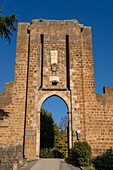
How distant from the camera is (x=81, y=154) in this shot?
11.9 m

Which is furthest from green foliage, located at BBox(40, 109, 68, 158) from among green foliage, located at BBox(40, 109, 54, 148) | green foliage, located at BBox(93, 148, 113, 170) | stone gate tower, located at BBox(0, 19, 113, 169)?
green foliage, located at BBox(93, 148, 113, 170)

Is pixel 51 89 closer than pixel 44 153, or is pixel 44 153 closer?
pixel 51 89

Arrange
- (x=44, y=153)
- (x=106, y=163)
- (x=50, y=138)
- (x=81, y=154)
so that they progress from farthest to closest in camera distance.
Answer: (x=44, y=153) → (x=50, y=138) → (x=81, y=154) → (x=106, y=163)

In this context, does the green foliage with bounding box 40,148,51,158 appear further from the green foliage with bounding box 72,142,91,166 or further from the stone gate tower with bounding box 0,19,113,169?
the green foliage with bounding box 72,142,91,166

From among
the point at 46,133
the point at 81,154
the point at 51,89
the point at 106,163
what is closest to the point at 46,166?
the point at 81,154

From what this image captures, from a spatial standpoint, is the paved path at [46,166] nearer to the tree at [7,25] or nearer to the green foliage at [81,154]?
the green foliage at [81,154]

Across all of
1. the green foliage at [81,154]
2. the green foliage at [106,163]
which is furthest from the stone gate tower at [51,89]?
the green foliage at [106,163]

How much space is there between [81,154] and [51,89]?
5.41 meters

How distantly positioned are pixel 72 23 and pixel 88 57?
3.31 metres

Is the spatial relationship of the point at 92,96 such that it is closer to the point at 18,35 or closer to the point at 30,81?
the point at 30,81

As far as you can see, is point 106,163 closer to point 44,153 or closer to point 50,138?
point 50,138

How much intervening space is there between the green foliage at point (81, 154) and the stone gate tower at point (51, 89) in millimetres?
1588

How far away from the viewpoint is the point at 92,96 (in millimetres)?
15148

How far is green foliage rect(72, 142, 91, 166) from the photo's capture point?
11.7 metres
